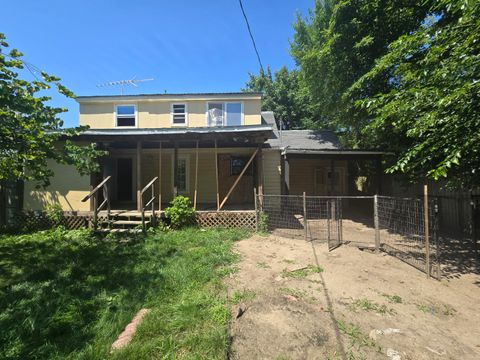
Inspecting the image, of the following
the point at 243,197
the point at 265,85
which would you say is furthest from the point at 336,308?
the point at 265,85

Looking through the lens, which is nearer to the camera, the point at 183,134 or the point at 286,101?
the point at 183,134

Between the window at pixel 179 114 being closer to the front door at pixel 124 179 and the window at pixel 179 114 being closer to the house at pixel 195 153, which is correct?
the house at pixel 195 153

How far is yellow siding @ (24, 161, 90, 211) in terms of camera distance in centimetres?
955

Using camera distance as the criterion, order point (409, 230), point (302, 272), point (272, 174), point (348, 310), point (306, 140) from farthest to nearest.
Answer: point (306, 140) → point (272, 174) → point (409, 230) → point (302, 272) → point (348, 310)

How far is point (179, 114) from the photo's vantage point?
502 inches

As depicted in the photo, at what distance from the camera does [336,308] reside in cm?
408

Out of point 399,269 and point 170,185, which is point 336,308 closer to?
point 399,269

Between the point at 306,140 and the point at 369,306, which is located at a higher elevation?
the point at 306,140

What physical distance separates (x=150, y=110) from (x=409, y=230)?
11.3 m

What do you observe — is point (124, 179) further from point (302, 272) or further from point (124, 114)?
point (302, 272)

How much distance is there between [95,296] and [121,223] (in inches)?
182

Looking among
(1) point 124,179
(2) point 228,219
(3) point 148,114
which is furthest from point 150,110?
(2) point 228,219

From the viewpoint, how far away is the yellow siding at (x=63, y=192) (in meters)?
9.55

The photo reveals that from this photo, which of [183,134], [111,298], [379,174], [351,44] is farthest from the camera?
[379,174]
